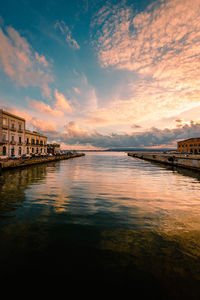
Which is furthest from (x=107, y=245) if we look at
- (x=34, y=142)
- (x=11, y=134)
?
(x=34, y=142)

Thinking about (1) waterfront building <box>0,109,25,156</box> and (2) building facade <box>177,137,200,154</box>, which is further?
(2) building facade <box>177,137,200,154</box>

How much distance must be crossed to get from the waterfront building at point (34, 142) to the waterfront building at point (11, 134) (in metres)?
10.4

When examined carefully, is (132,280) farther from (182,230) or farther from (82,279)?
(182,230)

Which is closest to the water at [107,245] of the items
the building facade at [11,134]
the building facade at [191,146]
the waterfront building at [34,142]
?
the building facade at [11,134]

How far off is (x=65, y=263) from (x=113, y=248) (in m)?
1.82

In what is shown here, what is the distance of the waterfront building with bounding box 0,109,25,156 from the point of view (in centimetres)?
4311

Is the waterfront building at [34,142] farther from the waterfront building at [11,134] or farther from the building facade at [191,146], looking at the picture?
the building facade at [191,146]

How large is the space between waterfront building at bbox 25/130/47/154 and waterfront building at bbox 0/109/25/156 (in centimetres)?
1038

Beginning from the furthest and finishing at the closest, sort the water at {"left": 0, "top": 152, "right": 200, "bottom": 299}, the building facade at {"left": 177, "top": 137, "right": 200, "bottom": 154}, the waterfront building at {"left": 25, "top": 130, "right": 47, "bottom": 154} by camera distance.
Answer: the building facade at {"left": 177, "top": 137, "right": 200, "bottom": 154}
the waterfront building at {"left": 25, "top": 130, "right": 47, "bottom": 154}
the water at {"left": 0, "top": 152, "right": 200, "bottom": 299}

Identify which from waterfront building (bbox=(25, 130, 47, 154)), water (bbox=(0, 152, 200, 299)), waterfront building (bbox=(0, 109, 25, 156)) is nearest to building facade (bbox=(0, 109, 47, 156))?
waterfront building (bbox=(0, 109, 25, 156))

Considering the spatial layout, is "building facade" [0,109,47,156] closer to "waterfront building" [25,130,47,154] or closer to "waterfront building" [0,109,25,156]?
"waterfront building" [0,109,25,156]

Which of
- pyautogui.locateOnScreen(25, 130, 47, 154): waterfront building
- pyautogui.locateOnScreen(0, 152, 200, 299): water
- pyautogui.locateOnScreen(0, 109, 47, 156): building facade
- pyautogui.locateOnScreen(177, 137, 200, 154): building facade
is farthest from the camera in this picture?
pyautogui.locateOnScreen(177, 137, 200, 154): building facade

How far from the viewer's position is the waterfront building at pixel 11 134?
141 ft

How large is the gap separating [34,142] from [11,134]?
73.4 ft
